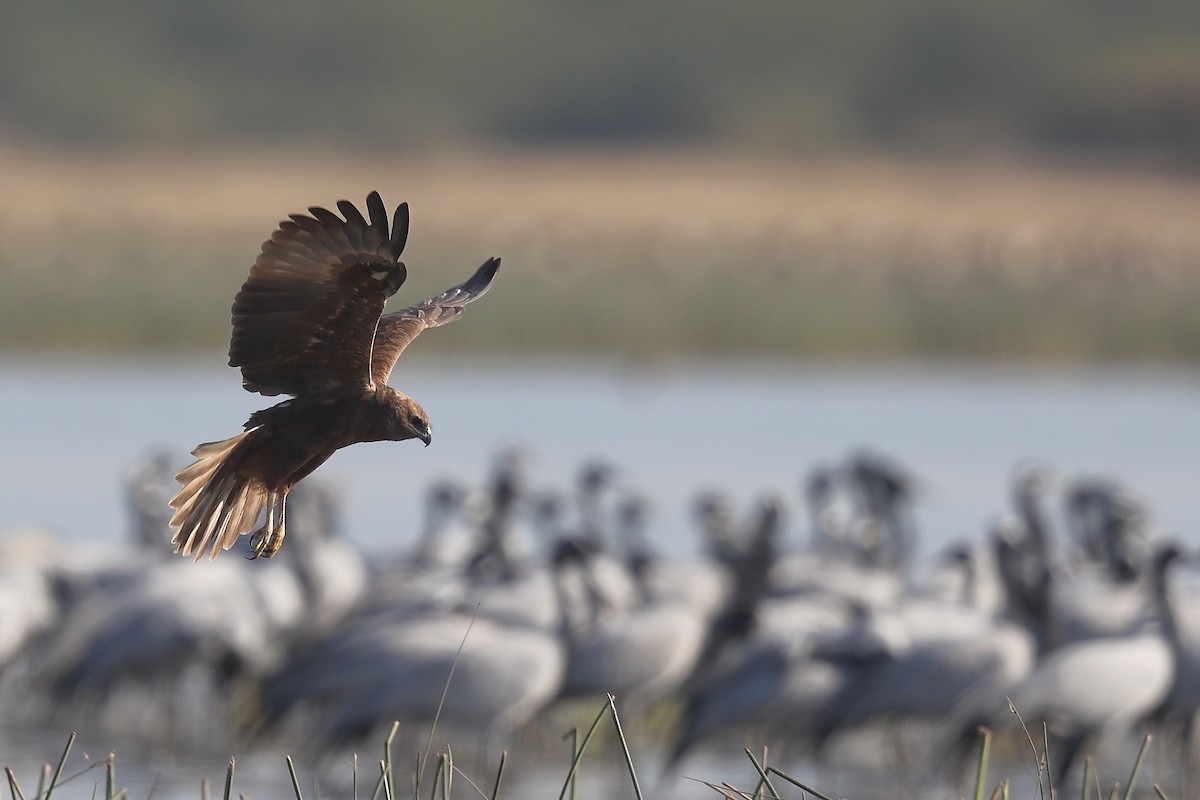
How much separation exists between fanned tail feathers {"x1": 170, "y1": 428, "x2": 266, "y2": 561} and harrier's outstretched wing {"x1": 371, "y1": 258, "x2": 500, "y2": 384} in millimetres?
369

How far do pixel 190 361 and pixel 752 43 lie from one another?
2700 inches

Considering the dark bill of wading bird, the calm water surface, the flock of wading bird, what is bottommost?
the calm water surface

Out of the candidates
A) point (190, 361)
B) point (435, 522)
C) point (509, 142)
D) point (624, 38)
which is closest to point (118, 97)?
point (509, 142)

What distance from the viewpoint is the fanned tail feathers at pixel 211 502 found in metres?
4.96

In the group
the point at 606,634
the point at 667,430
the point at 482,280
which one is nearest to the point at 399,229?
the point at 482,280

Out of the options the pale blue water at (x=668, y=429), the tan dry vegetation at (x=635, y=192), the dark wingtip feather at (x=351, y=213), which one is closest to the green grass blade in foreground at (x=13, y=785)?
the dark wingtip feather at (x=351, y=213)

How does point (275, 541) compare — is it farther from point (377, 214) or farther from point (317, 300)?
point (377, 214)

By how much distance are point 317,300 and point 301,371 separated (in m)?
0.18

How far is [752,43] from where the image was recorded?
90688 mm

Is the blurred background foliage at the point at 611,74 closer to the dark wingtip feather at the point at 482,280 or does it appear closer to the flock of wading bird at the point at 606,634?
the flock of wading bird at the point at 606,634

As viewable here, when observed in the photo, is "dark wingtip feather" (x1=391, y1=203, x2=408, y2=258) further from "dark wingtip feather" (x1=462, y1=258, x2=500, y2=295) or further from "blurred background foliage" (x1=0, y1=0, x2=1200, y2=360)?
"blurred background foliage" (x1=0, y1=0, x2=1200, y2=360)

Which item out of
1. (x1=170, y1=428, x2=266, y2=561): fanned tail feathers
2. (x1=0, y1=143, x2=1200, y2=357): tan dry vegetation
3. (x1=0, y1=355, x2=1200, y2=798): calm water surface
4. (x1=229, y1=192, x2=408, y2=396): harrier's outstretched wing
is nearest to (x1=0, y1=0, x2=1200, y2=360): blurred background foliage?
(x1=0, y1=143, x2=1200, y2=357): tan dry vegetation

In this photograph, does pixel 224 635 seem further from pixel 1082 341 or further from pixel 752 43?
pixel 752 43

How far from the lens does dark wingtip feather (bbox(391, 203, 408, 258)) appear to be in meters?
4.63
